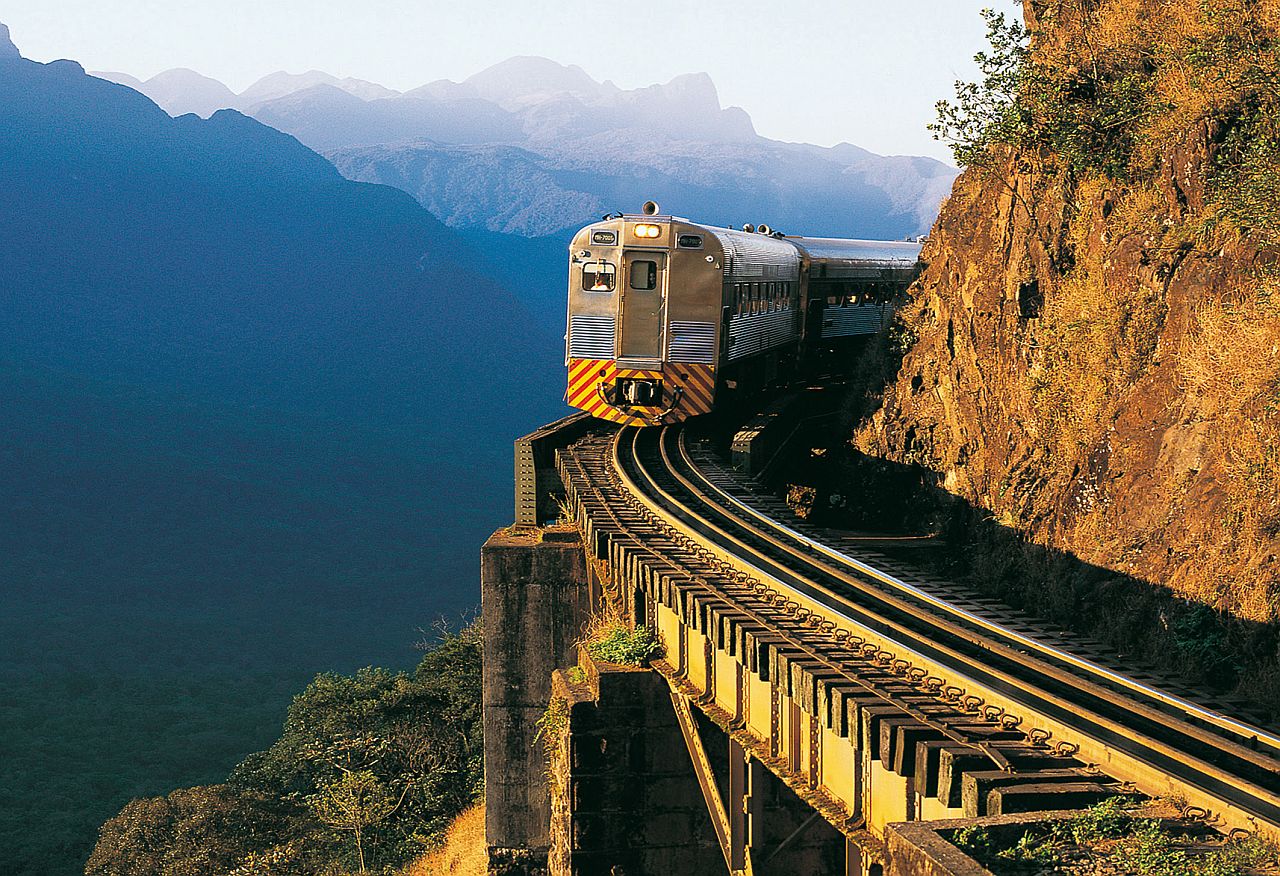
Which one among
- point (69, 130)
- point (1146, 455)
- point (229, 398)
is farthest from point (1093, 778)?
point (69, 130)

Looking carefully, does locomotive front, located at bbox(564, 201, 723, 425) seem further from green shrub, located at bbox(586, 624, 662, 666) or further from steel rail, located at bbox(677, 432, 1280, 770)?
green shrub, located at bbox(586, 624, 662, 666)

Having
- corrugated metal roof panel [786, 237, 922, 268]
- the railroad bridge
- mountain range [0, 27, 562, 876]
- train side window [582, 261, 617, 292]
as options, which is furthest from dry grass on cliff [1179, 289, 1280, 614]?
mountain range [0, 27, 562, 876]

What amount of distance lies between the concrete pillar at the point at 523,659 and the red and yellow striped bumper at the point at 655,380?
2.55 metres

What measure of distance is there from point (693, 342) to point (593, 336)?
1.92 m

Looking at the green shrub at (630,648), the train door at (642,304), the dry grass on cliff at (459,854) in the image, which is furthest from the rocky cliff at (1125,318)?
the dry grass on cliff at (459,854)

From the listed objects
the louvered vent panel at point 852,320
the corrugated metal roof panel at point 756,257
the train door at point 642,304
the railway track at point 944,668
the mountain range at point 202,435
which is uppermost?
the corrugated metal roof panel at point 756,257

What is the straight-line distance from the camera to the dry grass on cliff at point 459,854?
1027 inches

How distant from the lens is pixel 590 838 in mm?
16516

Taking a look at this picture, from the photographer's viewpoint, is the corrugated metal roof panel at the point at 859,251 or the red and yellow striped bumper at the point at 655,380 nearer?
the red and yellow striped bumper at the point at 655,380

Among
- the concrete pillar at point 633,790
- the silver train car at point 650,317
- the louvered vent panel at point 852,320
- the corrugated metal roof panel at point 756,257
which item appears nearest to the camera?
the concrete pillar at point 633,790

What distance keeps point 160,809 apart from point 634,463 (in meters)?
19.3

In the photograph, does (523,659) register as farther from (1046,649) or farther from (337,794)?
(1046,649)

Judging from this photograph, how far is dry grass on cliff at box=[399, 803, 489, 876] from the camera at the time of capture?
26.1m

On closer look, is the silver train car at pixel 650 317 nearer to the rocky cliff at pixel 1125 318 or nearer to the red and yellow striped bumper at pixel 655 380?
the red and yellow striped bumper at pixel 655 380
